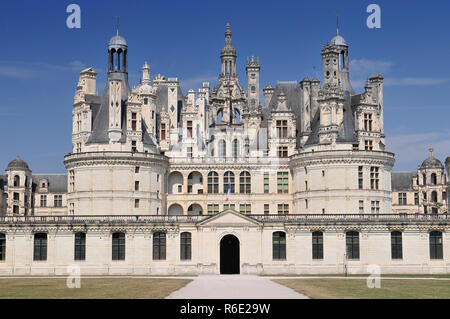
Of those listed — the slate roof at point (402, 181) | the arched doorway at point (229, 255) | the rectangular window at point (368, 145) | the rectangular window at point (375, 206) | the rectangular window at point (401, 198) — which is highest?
the rectangular window at point (368, 145)

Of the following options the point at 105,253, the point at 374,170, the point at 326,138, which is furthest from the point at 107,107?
the point at 374,170

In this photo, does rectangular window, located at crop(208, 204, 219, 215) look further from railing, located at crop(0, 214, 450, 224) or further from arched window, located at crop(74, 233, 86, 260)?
arched window, located at crop(74, 233, 86, 260)

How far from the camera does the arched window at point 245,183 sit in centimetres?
7900

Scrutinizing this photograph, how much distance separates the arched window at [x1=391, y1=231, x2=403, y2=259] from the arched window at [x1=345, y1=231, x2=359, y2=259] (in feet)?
10.9

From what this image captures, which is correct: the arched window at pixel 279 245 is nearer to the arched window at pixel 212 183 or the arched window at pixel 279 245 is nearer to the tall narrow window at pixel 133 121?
the arched window at pixel 212 183

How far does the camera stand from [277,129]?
3130 inches

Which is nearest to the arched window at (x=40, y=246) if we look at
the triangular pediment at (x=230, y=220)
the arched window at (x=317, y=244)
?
the triangular pediment at (x=230, y=220)

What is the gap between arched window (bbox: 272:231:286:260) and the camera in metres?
67.4

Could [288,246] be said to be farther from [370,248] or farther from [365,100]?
[365,100]

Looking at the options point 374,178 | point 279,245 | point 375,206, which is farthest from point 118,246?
point 374,178

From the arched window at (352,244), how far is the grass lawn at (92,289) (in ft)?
66.3

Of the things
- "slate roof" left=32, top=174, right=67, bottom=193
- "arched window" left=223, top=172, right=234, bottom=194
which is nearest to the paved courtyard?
"arched window" left=223, top=172, right=234, bottom=194

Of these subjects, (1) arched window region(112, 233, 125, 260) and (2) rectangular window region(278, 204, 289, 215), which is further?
(2) rectangular window region(278, 204, 289, 215)

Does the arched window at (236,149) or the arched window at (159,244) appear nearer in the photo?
the arched window at (159,244)
